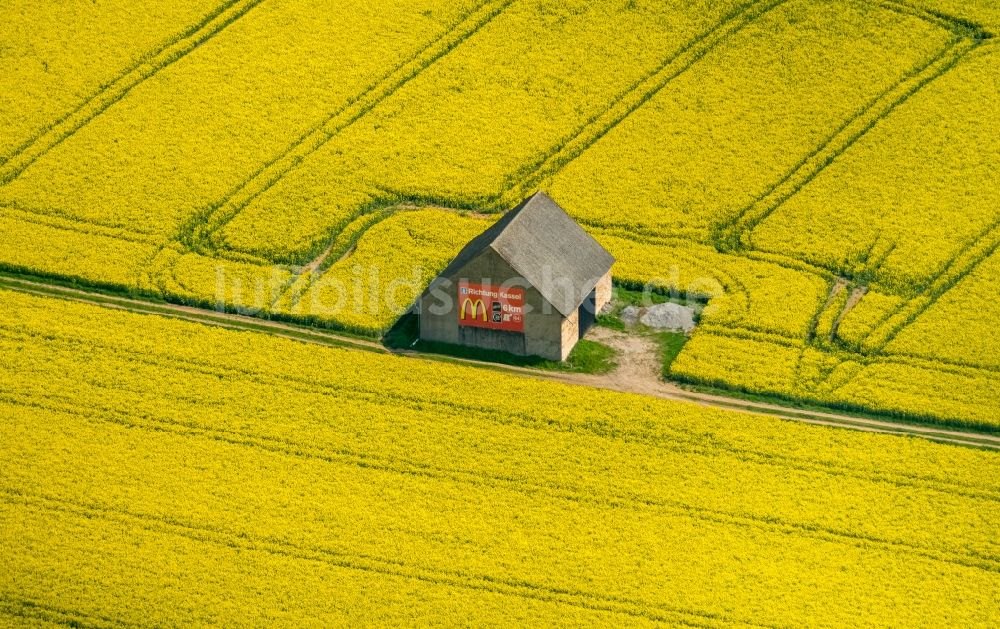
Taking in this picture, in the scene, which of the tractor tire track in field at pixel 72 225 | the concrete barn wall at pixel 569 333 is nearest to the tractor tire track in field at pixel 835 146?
the concrete barn wall at pixel 569 333

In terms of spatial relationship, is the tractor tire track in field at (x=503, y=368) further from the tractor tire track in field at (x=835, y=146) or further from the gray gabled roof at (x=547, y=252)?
the tractor tire track in field at (x=835, y=146)

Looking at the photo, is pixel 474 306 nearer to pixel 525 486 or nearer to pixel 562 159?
pixel 525 486

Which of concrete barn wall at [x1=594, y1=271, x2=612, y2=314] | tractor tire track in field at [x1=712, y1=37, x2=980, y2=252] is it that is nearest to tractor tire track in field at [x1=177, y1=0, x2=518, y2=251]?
concrete barn wall at [x1=594, y1=271, x2=612, y2=314]

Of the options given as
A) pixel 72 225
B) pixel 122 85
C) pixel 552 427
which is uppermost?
pixel 122 85

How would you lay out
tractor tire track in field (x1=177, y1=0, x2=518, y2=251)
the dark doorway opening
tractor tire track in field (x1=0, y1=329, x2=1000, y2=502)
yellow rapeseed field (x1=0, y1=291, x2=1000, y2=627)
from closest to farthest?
yellow rapeseed field (x1=0, y1=291, x2=1000, y2=627), tractor tire track in field (x1=0, y1=329, x2=1000, y2=502), the dark doorway opening, tractor tire track in field (x1=177, y1=0, x2=518, y2=251)

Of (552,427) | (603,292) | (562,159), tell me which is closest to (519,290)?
(603,292)

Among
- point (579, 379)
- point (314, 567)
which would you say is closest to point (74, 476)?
point (314, 567)

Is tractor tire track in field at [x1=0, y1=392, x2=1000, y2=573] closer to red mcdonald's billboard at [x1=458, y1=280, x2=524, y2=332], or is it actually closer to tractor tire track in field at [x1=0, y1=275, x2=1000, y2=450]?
tractor tire track in field at [x1=0, y1=275, x2=1000, y2=450]
